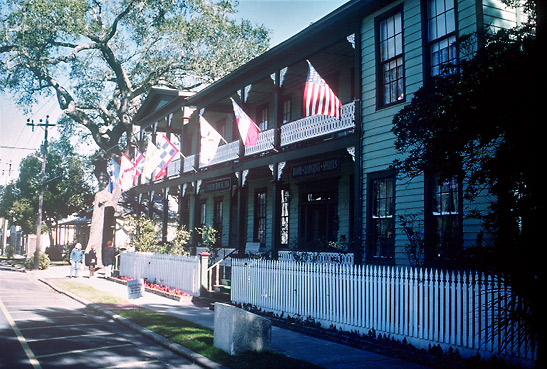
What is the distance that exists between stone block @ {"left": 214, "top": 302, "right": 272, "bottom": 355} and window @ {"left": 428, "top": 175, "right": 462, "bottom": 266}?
405 cm

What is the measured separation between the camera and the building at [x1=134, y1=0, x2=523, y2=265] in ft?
39.8

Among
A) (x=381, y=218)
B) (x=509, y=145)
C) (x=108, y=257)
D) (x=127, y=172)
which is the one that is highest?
(x=127, y=172)

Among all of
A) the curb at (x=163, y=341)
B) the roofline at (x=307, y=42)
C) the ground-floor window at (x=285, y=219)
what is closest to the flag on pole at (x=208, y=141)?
the roofline at (x=307, y=42)

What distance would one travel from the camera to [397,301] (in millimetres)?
10094

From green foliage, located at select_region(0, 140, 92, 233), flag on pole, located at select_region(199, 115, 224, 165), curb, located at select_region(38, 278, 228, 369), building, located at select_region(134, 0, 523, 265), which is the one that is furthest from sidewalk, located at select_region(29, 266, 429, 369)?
green foliage, located at select_region(0, 140, 92, 233)

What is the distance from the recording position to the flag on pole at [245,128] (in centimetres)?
1664

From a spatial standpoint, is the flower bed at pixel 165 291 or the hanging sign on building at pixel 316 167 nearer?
the hanging sign on building at pixel 316 167

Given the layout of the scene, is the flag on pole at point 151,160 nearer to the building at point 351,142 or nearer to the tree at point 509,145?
the building at point 351,142

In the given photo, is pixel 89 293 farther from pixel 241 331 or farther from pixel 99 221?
pixel 99 221

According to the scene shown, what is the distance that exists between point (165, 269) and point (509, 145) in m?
16.8

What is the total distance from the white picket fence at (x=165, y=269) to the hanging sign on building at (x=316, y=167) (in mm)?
4557

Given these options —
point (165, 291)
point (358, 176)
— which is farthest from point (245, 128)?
point (165, 291)

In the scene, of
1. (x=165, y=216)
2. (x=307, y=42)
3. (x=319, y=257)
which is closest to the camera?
(x=319, y=257)

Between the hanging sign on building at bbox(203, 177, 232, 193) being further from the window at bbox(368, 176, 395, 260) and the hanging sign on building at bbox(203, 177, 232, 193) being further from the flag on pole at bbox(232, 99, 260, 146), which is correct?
the window at bbox(368, 176, 395, 260)
